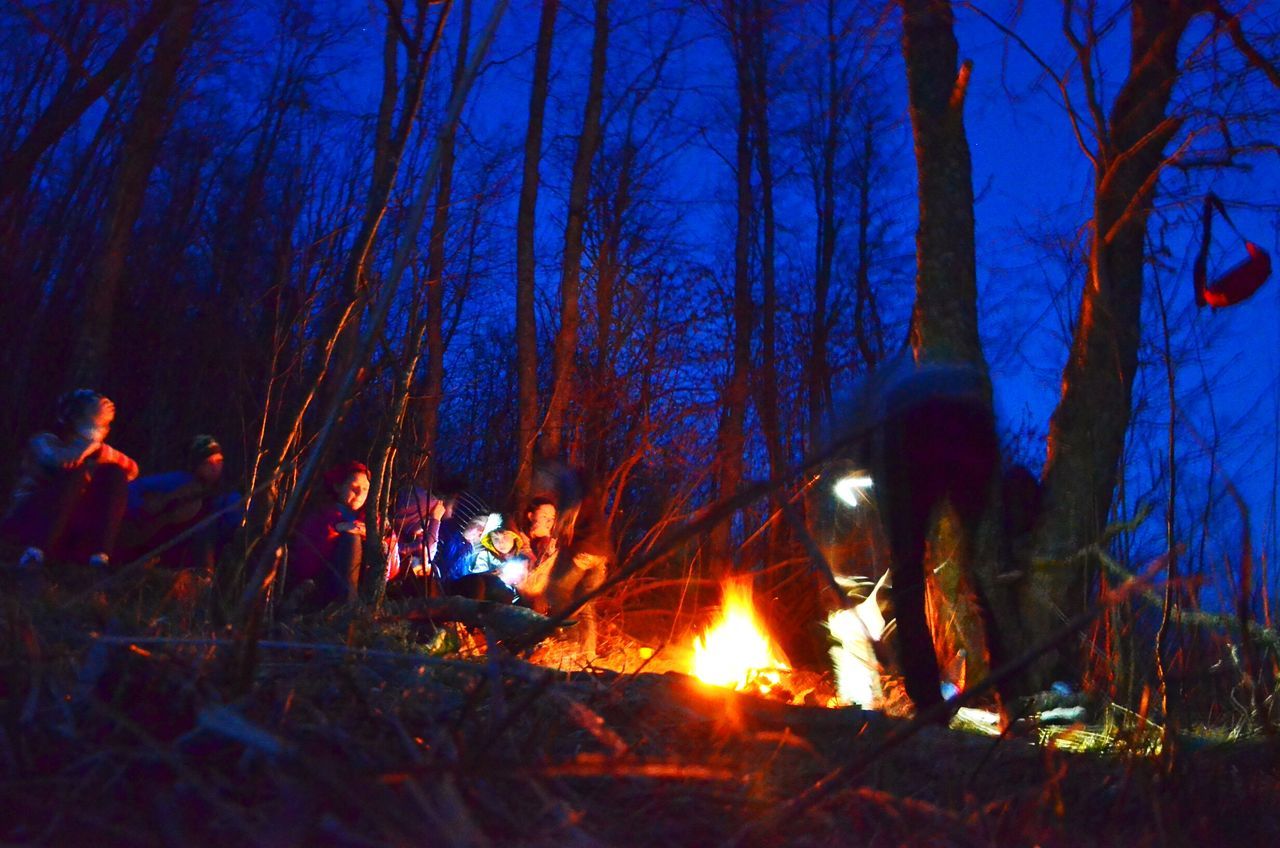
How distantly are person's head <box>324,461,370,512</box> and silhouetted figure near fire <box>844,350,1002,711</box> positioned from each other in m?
2.99

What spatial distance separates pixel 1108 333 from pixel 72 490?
4.99m

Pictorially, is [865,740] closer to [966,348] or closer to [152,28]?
[152,28]

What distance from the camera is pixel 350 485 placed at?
5023 millimetres

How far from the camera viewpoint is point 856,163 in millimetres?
15023

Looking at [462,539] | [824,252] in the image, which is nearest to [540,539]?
[462,539]

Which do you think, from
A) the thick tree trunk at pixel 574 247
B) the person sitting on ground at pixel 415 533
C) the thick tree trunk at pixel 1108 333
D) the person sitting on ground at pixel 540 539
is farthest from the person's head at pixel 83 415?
the thick tree trunk at pixel 1108 333

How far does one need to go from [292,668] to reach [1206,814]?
1558mm

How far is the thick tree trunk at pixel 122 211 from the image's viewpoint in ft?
23.0

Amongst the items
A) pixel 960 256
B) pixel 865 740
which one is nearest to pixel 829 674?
pixel 960 256

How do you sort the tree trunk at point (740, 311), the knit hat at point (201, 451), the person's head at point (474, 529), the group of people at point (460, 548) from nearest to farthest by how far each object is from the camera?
1. the group of people at point (460, 548)
2. the knit hat at point (201, 451)
3. the person's head at point (474, 529)
4. the tree trunk at point (740, 311)

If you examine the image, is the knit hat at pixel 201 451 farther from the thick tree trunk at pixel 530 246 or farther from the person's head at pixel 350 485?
the thick tree trunk at pixel 530 246

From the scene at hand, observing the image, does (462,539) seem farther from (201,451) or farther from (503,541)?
(201,451)

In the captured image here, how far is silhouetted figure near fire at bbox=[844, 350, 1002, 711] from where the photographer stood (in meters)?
2.80

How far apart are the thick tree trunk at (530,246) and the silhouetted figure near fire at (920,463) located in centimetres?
458
